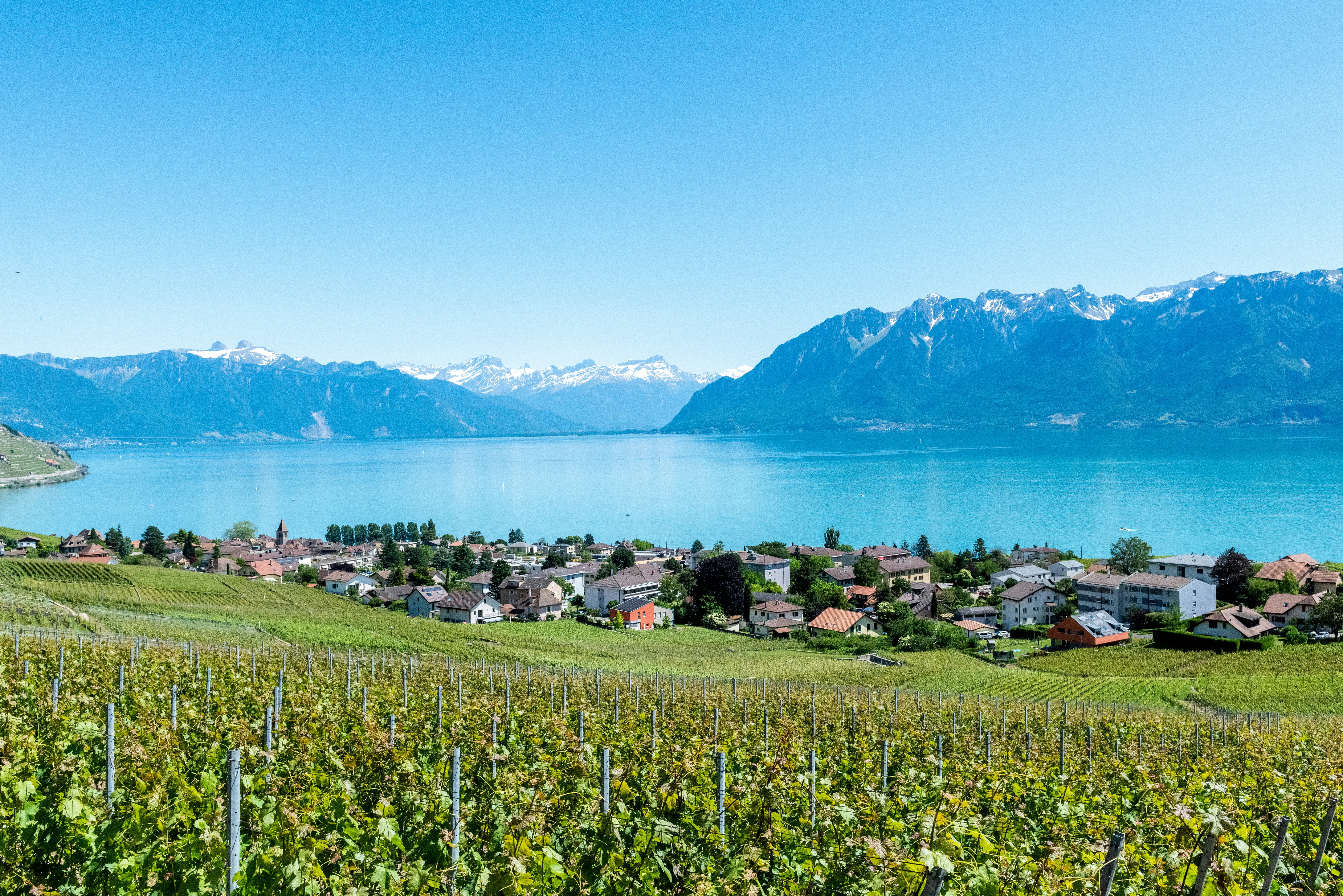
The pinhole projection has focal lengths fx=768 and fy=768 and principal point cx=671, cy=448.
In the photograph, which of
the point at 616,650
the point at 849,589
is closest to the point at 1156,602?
the point at 849,589

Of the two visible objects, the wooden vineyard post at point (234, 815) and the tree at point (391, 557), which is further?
the tree at point (391, 557)

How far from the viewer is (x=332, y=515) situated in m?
131

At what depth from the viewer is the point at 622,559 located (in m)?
76.1

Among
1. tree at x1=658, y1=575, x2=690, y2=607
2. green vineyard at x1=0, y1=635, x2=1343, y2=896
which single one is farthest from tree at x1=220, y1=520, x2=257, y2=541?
green vineyard at x1=0, y1=635, x2=1343, y2=896

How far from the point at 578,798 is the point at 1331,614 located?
56.6 metres

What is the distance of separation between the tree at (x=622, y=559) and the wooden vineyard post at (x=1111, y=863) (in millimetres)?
72586

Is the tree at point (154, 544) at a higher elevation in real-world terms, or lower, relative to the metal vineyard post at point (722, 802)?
lower

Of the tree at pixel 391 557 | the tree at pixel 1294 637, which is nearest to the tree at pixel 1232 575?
the tree at pixel 1294 637

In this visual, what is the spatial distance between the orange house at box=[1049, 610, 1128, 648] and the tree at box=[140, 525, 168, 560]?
266ft

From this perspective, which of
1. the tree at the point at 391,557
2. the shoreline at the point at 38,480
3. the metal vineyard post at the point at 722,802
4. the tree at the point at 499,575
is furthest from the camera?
the shoreline at the point at 38,480

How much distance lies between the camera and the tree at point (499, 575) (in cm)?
6756

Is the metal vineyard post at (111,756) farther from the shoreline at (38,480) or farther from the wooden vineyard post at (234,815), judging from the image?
the shoreline at (38,480)

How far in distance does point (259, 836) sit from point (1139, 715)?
62.7 feet

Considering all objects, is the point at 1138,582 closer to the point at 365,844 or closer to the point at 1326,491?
the point at 365,844
